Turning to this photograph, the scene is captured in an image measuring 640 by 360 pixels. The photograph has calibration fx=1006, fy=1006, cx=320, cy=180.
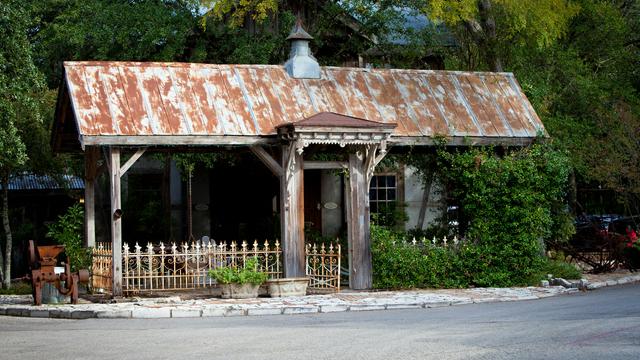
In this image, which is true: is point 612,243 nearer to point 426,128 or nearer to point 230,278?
point 426,128

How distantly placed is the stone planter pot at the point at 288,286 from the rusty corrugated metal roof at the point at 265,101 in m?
2.93

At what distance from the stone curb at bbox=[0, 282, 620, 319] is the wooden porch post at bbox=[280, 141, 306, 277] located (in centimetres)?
126

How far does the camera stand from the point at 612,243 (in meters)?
23.9

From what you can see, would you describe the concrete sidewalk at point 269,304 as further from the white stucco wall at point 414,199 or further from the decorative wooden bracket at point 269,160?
the white stucco wall at point 414,199

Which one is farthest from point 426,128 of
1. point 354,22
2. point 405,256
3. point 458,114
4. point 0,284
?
point 0,284

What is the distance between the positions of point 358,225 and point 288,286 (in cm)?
217

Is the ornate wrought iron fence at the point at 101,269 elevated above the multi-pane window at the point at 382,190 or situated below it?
below

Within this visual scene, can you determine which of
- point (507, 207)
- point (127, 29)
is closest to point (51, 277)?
point (507, 207)

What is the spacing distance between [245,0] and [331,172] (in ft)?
22.4

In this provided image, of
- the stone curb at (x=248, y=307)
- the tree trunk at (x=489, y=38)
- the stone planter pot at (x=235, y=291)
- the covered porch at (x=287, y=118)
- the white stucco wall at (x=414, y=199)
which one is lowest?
the stone curb at (x=248, y=307)

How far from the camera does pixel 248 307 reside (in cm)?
1638

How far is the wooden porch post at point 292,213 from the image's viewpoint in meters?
19.4

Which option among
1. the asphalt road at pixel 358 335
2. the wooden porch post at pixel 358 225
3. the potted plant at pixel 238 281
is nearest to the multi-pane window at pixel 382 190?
the wooden porch post at pixel 358 225

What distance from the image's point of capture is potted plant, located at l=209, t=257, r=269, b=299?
18.3m
